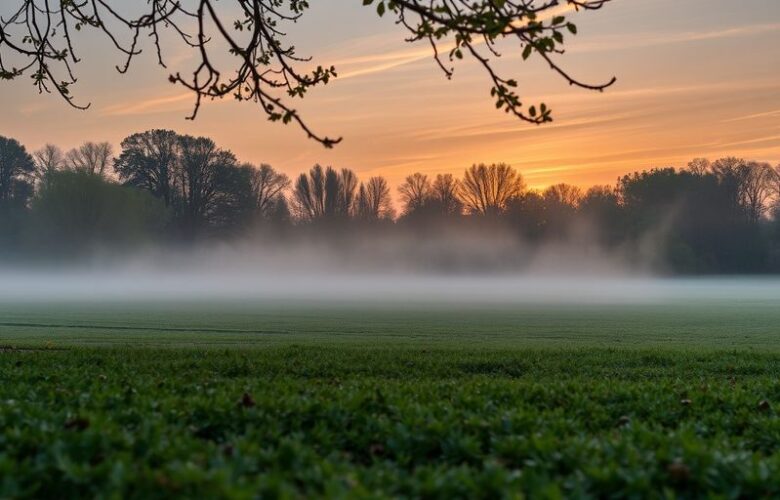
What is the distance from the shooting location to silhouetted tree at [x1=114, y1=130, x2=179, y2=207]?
83688 millimetres

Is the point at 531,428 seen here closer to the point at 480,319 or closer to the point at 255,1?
the point at 255,1

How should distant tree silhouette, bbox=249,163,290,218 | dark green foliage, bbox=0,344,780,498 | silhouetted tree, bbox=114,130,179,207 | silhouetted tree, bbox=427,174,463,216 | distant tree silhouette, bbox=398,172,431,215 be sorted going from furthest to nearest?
distant tree silhouette, bbox=398,172,431,215 < silhouetted tree, bbox=427,174,463,216 < distant tree silhouette, bbox=249,163,290,218 < silhouetted tree, bbox=114,130,179,207 < dark green foliage, bbox=0,344,780,498

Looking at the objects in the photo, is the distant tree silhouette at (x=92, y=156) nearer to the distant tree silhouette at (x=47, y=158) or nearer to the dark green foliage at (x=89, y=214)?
the distant tree silhouette at (x=47, y=158)

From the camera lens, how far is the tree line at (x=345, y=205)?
7756cm

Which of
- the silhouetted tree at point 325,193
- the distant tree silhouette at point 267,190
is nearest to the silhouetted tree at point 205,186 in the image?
the distant tree silhouette at point 267,190

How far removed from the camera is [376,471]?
3.93 metres

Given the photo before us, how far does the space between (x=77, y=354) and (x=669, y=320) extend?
24762 mm

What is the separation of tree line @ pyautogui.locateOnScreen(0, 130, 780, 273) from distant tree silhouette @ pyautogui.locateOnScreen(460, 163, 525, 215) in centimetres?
14

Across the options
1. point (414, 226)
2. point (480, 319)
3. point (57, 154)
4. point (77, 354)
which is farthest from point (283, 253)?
point (77, 354)

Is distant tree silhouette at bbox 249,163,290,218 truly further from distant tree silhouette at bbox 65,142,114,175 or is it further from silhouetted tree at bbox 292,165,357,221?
distant tree silhouette at bbox 65,142,114,175

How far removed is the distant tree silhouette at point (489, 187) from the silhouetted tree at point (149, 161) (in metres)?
38.2

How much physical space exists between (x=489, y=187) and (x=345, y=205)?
19.9 metres

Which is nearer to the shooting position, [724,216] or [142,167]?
[142,167]

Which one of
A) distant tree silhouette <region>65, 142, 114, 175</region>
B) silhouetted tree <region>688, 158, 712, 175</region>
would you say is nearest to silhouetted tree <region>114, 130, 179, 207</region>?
distant tree silhouette <region>65, 142, 114, 175</region>
